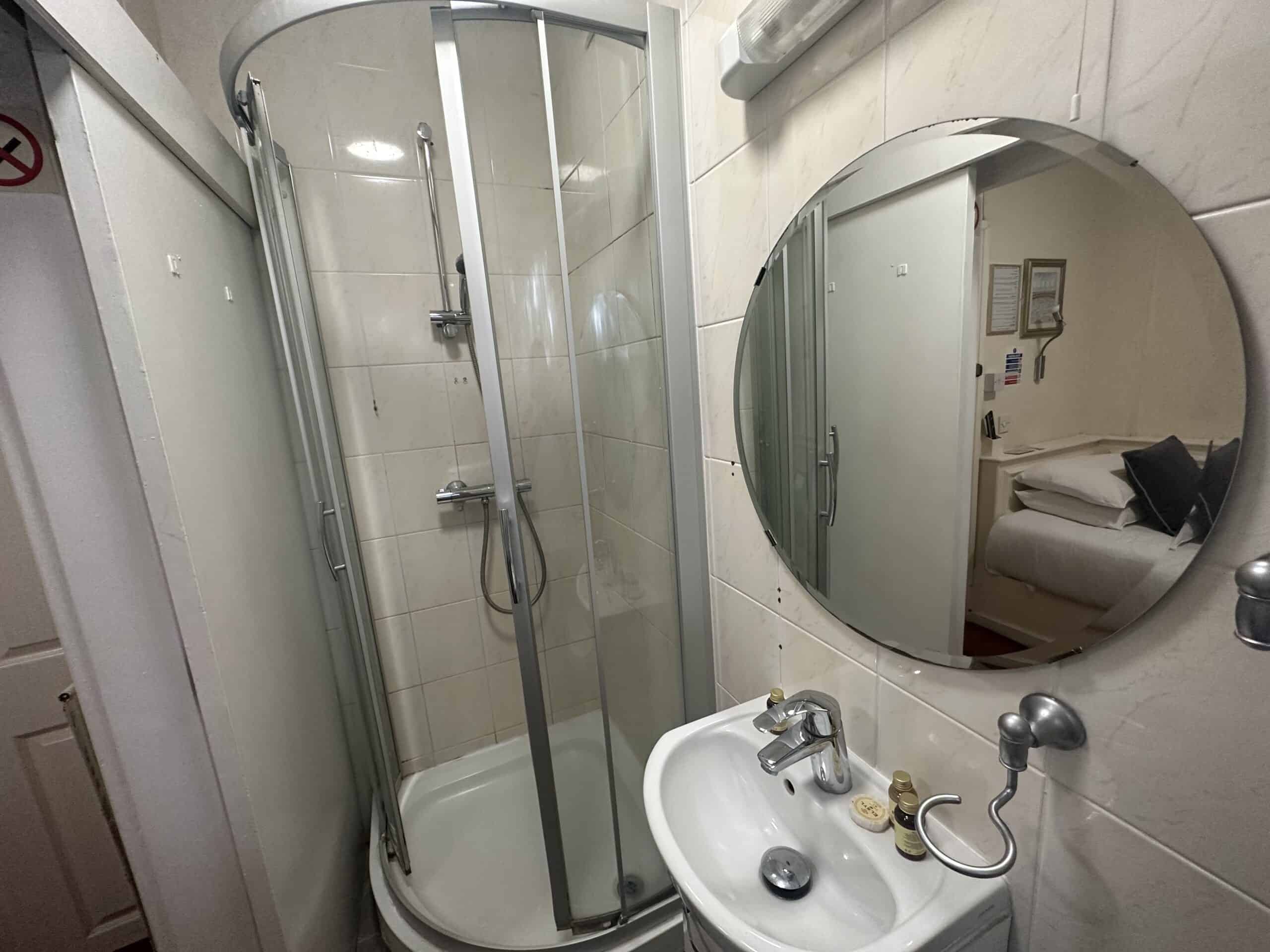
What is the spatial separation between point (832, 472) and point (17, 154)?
1250 millimetres

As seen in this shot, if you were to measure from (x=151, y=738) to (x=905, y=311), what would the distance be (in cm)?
131

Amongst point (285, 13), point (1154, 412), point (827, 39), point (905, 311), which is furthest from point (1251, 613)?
point (285, 13)

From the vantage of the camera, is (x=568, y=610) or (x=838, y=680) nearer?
(x=838, y=680)

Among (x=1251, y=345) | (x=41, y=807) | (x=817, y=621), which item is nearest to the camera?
(x=1251, y=345)

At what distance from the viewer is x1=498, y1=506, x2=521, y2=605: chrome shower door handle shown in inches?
37.6

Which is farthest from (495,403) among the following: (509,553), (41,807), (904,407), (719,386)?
(41,807)

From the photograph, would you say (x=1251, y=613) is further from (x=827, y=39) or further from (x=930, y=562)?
(x=827, y=39)

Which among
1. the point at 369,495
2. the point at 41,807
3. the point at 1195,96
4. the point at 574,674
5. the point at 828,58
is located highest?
the point at 828,58

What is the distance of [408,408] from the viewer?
5.05 feet

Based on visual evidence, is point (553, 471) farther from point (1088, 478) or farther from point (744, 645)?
point (1088, 478)

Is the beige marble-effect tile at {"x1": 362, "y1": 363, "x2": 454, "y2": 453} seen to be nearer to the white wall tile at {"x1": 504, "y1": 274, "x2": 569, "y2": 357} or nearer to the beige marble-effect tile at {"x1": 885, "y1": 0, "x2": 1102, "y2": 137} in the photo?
the white wall tile at {"x1": 504, "y1": 274, "x2": 569, "y2": 357}

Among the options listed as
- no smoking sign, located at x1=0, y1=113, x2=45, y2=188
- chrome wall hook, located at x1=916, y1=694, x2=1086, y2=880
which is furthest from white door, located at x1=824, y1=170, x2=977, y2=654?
no smoking sign, located at x1=0, y1=113, x2=45, y2=188

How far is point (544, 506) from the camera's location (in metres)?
1.02

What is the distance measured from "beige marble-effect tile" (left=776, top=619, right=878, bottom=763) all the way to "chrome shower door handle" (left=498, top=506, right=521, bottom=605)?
52 cm
